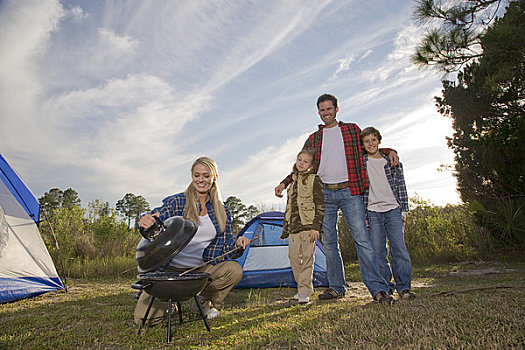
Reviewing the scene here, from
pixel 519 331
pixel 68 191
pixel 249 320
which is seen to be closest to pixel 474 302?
pixel 519 331

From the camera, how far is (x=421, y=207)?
30.0 ft

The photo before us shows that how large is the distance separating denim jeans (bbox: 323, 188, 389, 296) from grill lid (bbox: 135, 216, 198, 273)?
1705 millimetres

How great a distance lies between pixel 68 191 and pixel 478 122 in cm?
3745

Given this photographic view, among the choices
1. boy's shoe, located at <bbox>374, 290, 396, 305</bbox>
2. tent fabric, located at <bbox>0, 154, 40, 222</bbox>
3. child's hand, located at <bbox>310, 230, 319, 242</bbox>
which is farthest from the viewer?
tent fabric, located at <bbox>0, 154, 40, 222</bbox>

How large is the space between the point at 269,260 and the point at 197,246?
2.17m

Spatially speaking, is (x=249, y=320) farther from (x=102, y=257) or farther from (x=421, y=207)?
(x=421, y=207)

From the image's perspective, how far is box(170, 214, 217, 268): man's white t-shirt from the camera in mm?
2885

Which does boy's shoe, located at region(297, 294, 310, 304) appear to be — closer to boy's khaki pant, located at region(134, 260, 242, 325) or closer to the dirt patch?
boy's khaki pant, located at region(134, 260, 242, 325)

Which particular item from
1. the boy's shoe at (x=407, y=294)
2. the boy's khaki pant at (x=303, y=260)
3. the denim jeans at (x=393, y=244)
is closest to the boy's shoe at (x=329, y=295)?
the boy's khaki pant at (x=303, y=260)

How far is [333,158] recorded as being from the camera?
3566 millimetres

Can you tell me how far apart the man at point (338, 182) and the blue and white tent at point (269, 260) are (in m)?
0.99

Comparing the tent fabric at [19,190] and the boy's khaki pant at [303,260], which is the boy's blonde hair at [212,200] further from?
the tent fabric at [19,190]

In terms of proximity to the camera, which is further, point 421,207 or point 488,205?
point 421,207

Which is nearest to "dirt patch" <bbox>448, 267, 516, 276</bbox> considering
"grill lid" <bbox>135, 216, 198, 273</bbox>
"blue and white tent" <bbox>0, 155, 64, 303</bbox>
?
"grill lid" <bbox>135, 216, 198, 273</bbox>
